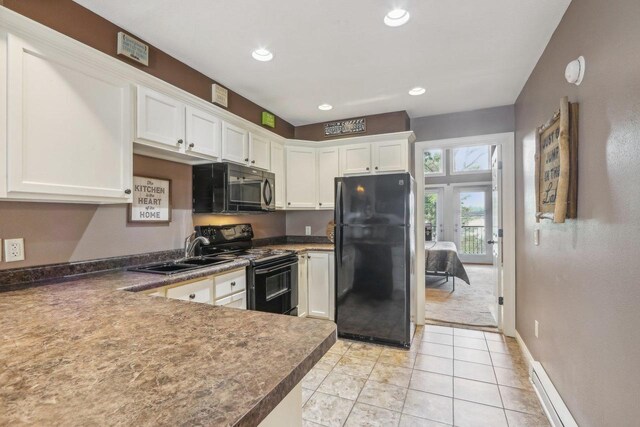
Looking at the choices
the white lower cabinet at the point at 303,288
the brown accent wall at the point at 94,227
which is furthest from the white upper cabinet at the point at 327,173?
the brown accent wall at the point at 94,227

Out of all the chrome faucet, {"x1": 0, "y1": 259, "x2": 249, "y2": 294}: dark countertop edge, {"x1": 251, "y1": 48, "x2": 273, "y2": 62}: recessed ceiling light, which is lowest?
{"x1": 0, "y1": 259, "x2": 249, "y2": 294}: dark countertop edge

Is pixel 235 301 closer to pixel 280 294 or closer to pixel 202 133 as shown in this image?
pixel 280 294

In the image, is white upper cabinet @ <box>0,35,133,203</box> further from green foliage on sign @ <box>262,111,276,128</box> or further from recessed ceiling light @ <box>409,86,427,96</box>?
recessed ceiling light @ <box>409,86,427,96</box>

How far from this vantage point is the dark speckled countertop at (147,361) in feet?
1.86

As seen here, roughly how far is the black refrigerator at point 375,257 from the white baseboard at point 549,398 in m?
0.98

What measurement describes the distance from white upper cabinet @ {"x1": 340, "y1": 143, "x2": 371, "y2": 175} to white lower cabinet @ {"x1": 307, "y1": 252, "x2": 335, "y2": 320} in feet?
3.39

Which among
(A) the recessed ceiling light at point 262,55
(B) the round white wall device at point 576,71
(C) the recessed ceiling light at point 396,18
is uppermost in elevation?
(A) the recessed ceiling light at point 262,55

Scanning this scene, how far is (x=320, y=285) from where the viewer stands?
3.51 m

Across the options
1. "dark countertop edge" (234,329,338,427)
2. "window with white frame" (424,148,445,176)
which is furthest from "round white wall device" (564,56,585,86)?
"window with white frame" (424,148,445,176)

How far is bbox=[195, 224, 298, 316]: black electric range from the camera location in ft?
8.71

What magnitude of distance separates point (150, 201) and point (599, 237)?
9.13 feet

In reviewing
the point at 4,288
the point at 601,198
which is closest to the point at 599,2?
the point at 601,198

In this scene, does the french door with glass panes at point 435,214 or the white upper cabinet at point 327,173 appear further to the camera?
the french door with glass panes at point 435,214

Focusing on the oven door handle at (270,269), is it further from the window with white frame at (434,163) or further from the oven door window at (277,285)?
the window with white frame at (434,163)
